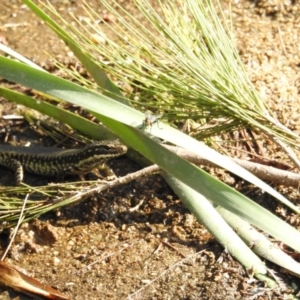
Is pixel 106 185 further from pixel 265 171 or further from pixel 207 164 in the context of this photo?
pixel 265 171

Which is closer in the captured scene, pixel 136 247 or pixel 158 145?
pixel 158 145

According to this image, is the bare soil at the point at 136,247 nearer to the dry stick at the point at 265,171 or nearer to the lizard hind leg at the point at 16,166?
the lizard hind leg at the point at 16,166

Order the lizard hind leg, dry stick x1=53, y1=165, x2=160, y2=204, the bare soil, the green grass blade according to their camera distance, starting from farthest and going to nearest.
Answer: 1. the lizard hind leg
2. dry stick x1=53, y1=165, x2=160, y2=204
3. the bare soil
4. the green grass blade

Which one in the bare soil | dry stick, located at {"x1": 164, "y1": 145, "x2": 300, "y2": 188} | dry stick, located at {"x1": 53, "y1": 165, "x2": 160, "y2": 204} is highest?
dry stick, located at {"x1": 164, "y1": 145, "x2": 300, "y2": 188}

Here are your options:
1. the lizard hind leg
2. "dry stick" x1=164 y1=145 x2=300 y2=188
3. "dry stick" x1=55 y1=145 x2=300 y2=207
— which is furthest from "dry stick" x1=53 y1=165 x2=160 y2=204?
the lizard hind leg

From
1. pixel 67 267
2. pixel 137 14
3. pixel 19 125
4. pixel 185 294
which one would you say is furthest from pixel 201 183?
pixel 137 14

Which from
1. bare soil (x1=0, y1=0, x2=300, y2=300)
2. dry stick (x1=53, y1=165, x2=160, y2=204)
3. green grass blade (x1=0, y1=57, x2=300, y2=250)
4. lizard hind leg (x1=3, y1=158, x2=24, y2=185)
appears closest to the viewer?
green grass blade (x1=0, y1=57, x2=300, y2=250)

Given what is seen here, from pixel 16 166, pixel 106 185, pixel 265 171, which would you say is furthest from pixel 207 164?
pixel 16 166

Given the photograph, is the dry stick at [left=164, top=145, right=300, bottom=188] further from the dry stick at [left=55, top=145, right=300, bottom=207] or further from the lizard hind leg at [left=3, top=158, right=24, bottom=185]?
the lizard hind leg at [left=3, top=158, right=24, bottom=185]

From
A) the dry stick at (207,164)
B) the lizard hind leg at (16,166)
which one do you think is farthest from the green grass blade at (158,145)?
the lizard hind leg at (16,166)

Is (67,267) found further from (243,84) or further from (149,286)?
(243,84)

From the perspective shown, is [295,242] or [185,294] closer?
[295,242]
